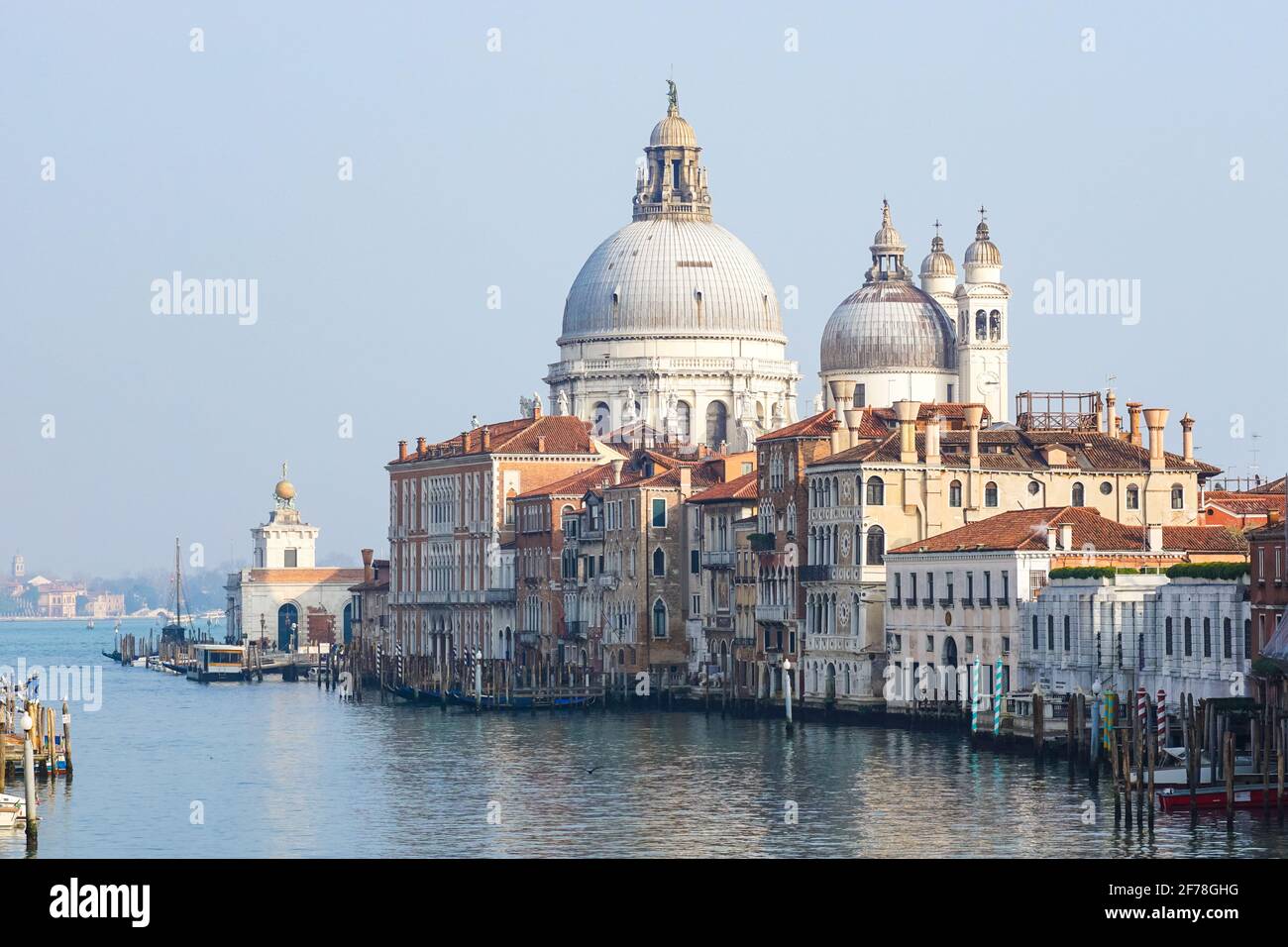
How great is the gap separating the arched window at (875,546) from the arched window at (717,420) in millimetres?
47899

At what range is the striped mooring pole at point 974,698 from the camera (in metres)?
67.3

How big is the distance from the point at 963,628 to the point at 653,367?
53401 millimetres

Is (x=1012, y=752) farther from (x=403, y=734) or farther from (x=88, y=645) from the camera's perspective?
(x=88, y=645)

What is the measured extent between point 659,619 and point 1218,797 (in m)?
44.0

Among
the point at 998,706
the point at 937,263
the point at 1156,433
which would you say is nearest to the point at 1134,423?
the point at 1156,433

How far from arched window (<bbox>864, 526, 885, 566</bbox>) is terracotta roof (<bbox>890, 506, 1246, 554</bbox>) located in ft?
11.3

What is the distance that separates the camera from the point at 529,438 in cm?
11150

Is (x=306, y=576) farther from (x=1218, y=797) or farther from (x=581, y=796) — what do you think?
(x=1218, y=797)

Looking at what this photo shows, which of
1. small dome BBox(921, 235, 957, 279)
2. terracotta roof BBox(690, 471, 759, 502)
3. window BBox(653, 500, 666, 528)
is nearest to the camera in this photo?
terracotta roof BBox(690, 471, 759, 502)

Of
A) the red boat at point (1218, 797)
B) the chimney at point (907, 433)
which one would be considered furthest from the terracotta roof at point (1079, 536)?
the red boat at point (1218, 797)

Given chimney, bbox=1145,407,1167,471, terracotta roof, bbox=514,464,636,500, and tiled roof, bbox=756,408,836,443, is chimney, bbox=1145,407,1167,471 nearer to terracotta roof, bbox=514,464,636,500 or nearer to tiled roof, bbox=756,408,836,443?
tiled roof, bbox=756,408,836,443

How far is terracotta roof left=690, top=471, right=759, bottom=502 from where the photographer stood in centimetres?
8894

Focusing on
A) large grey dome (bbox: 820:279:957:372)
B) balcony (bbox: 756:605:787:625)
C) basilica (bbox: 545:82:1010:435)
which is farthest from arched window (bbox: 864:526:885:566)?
basilica (bbox: 545:82:1010:435)
